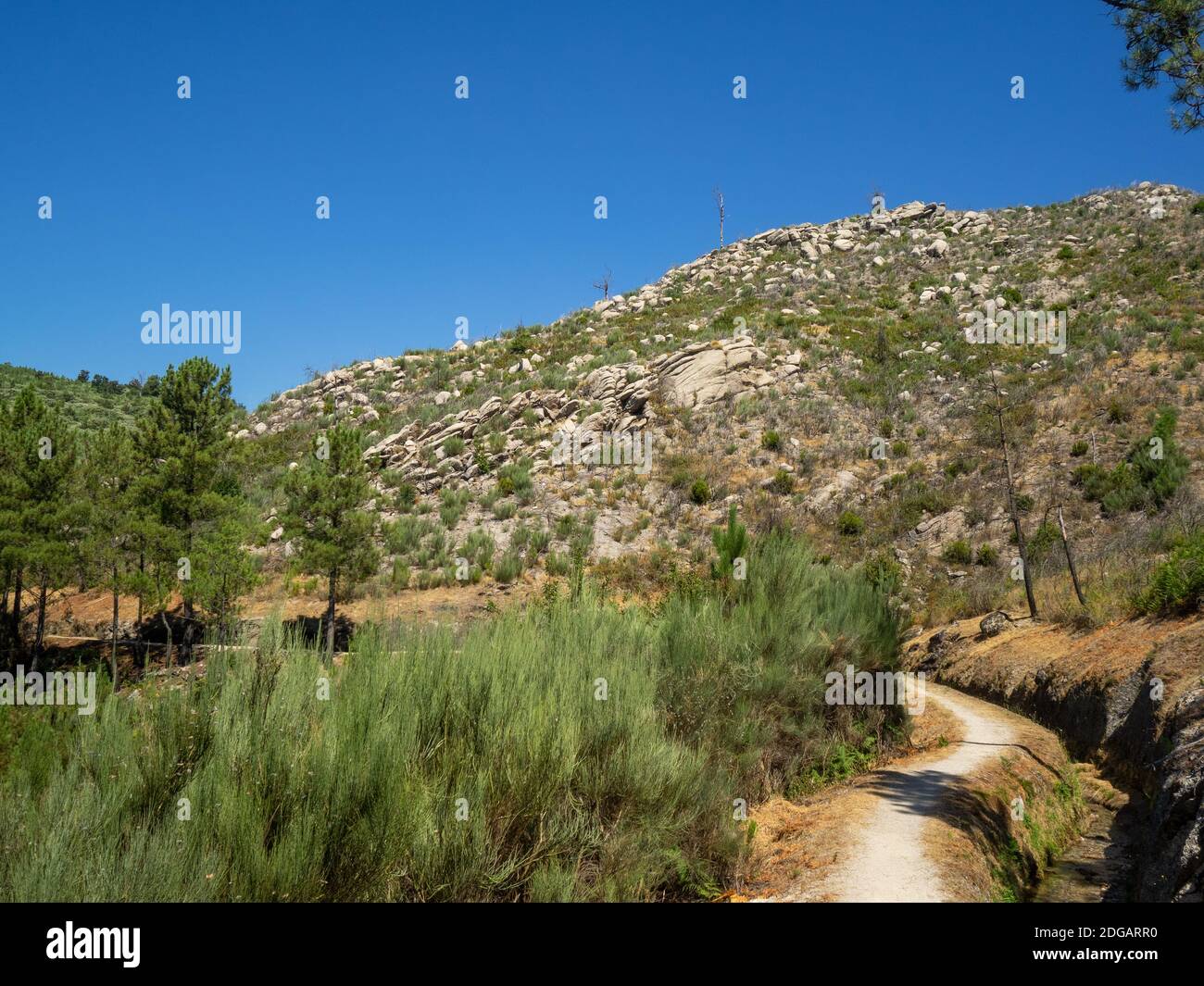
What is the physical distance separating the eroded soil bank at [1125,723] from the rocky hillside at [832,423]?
5.39ft

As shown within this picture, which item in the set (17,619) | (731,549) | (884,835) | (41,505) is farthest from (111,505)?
Answer: (884,835)

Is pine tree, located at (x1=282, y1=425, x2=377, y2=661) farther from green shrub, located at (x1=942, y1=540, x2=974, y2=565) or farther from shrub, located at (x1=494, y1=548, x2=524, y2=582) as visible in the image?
green shrub, located at (x1=942, y1=540, x2=974, y2=565)

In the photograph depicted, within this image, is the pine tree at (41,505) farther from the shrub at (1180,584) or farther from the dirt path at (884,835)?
the shrub at (1180,584)

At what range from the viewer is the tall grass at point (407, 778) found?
3.02m

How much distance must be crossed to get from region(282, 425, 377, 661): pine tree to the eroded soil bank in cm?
1444

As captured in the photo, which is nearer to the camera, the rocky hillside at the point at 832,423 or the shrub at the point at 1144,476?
the shrub at the point at 1144,476

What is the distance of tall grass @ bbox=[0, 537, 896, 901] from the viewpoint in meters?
3.02

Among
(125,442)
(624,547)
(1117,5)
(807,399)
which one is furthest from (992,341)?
(125,442)

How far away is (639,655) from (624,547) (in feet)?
50.9

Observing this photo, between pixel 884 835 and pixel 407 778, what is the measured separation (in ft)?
13.9

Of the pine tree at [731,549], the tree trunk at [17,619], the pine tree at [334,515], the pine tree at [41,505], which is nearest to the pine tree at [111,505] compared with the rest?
the pine tree at [41,505]

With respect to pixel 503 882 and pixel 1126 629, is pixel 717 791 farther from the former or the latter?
pixel 1126 629

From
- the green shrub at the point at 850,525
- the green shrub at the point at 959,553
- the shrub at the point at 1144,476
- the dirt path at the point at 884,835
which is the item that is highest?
the shrub at the point at 1144,476
